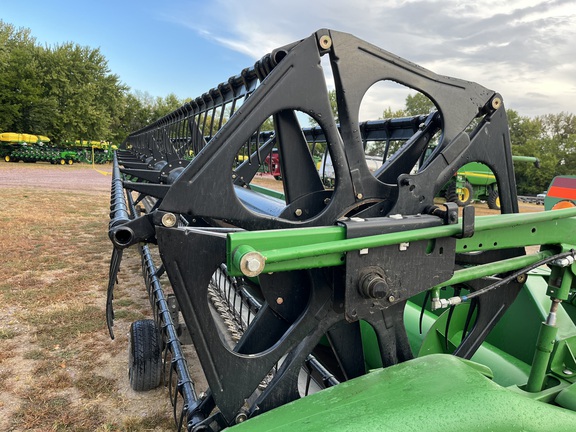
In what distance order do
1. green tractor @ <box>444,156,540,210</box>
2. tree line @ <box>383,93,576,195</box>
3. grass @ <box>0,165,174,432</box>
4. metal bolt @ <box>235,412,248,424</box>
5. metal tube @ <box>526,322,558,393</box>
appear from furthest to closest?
1. tree line @ <box>383,93,576,195</box>
2. green tractor @ <box>444,156,540,210</box>
3. grass @ <box>0,165,174,432</box>
4. metal tube @ <box>526,322,558,393</box>
5. metal bolt @ <box>235,412,248,424</box>

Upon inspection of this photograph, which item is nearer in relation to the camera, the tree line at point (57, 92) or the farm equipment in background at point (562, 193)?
the farm equipment in background at point (562, 193)

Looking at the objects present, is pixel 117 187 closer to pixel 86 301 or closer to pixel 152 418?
pixel 152 418

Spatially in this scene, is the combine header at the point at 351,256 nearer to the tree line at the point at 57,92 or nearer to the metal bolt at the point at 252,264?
the metal bolt at the point at 252,264

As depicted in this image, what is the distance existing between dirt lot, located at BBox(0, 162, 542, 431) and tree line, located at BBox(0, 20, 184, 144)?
3390 cm

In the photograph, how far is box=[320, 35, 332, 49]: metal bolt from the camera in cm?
160

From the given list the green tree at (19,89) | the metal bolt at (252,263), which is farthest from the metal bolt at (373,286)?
the green tree at (19,89)

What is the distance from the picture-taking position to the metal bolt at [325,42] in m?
1.60

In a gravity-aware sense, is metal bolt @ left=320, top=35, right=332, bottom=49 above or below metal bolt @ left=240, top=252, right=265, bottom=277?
above

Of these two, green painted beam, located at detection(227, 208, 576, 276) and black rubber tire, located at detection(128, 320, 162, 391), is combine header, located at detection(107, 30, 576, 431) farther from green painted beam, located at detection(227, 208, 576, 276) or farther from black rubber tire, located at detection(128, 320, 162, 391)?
black rubber tire, located at detection(128, 320, 162, 391)

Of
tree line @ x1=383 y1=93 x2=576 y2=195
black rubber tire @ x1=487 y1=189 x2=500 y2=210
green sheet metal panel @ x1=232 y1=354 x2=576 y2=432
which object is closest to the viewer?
green sheet metal panel @ x1=232 y1=354 x2=576 y2=432

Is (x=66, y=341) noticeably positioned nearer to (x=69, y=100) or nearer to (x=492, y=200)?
(x=492, y=200)

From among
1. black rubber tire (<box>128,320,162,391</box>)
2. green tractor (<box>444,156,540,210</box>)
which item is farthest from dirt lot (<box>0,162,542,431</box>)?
green tractor (<box>444,156,540,210</box>)

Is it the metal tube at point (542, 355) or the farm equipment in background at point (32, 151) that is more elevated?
the farm equipment in background at point (32, 151)

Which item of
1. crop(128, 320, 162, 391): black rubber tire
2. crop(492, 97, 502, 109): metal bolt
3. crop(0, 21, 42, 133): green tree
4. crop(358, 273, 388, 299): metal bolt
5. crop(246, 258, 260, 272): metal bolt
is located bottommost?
crop(128, 320, 162, 391): black rubber tire
